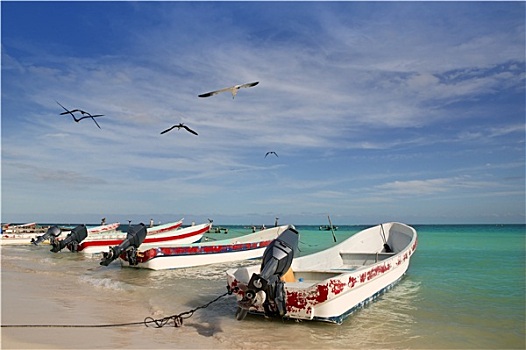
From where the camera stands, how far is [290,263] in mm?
6961

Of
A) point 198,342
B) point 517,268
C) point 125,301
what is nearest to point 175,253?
point 125,301

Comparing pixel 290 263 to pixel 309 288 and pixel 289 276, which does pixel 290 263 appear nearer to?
pixel 309 288

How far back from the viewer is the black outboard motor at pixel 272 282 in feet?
20.4

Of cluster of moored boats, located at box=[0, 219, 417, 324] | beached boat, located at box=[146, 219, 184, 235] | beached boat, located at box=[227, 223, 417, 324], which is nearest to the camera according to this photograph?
beached boat, located at box=[227, 223, 417, 324]

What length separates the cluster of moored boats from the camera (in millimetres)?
6660

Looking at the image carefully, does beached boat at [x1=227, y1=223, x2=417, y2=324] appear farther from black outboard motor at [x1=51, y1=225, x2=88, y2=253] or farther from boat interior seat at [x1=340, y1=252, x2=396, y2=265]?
black outboard motor at [x1=51, y1=225, x2=88, y2=253]

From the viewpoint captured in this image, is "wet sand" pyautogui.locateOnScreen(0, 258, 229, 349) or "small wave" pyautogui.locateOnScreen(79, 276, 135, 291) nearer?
"wet sand" pyautogui.locateOnScreen(0, 258, 229, 349)

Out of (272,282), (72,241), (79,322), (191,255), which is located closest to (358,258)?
(191,255)

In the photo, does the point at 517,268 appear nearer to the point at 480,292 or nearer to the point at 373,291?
the point at 480,292

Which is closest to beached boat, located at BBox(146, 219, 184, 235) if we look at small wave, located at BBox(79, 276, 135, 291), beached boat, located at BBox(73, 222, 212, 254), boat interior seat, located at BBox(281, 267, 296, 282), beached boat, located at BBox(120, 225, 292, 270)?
beached boat, located at BBox(73, 222, 212, 254)

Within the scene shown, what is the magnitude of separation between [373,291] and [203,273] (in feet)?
25.4

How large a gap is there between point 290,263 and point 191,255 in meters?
11.1

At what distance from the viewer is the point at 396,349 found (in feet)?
21.5

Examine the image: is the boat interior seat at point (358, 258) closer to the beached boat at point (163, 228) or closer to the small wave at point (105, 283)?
the small wave at point (105, 283)
